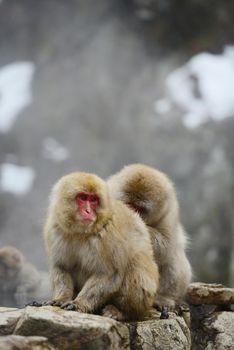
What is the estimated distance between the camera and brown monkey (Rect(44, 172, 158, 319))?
483cm

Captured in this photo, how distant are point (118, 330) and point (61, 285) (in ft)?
2.16

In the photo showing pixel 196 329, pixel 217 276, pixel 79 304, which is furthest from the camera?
pixel 217 276

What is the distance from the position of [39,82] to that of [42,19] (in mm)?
1779

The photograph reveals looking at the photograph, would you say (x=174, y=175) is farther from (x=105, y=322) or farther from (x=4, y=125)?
(x=105, y=322)

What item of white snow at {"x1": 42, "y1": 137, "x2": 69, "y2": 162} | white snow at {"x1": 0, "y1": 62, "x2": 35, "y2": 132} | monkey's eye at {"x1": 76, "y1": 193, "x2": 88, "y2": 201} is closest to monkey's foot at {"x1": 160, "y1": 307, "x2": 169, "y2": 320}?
monkey's eye at {"x1": 76, "y1": 193, "x2": 88, "y2": 201}

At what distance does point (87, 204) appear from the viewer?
190 inches

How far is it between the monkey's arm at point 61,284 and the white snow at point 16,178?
831cm

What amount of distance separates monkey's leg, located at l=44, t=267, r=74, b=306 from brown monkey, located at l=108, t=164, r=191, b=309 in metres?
1.10

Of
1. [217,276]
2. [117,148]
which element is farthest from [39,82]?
[217,276]

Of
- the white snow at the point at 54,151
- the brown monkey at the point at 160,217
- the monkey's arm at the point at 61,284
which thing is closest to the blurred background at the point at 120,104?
the white snow at the point at 54,151

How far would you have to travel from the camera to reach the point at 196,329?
5918mm

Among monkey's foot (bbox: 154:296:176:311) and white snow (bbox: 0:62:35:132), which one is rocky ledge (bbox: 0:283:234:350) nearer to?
monkey's foot (bbox: 154:296:176:311)

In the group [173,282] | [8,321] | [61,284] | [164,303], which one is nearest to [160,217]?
[173,282]

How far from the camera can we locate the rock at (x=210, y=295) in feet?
19.5
